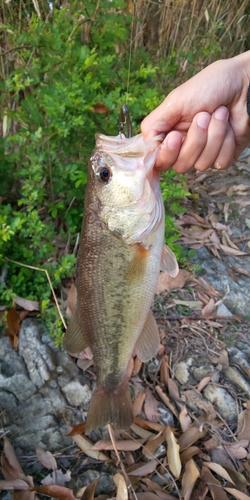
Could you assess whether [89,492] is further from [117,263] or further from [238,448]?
[117,263]

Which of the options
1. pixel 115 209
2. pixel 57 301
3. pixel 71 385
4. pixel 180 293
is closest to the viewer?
pixel 115 209

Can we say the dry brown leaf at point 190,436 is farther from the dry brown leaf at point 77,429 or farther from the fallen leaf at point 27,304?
the fallen leaf at point 27,304

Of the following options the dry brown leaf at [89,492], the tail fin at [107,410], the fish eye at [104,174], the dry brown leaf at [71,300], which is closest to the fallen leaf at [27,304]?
the dry brown leaf at [71,300]

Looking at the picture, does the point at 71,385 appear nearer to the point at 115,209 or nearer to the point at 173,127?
the point at 115,209

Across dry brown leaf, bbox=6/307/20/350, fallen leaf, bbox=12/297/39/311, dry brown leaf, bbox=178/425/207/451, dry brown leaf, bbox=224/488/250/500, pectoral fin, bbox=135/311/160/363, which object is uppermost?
pectoral fin, bbox=135/311/160/363

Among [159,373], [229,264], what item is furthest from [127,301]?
[229,264]

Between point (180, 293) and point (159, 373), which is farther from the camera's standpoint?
point (180, 293)

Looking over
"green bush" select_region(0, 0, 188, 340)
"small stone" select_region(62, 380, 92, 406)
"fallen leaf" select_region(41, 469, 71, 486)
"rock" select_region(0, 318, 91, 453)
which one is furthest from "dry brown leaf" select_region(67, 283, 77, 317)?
"fallen leaf" select_region(41, 469, 71, 486)

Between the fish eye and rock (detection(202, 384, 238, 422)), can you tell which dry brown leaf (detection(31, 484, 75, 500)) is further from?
the fish eye
